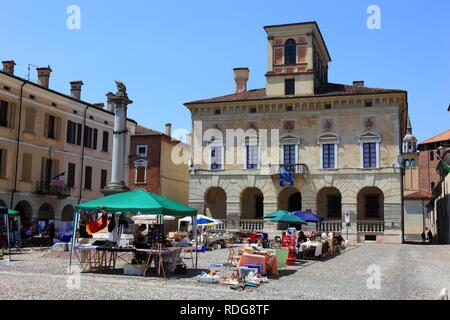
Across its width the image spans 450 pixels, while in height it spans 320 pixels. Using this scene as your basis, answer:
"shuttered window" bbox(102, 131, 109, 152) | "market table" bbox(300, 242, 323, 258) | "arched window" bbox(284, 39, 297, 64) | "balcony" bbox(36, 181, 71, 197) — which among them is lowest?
"market table" bbox(300, 242, 323, 258)

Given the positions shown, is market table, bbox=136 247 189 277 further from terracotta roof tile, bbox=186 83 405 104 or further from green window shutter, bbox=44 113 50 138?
terracotta roof tile, bbox=186 83 405 104

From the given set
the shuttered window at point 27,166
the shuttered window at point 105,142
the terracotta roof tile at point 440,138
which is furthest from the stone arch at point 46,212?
the terracotta roof tile at point 440,138

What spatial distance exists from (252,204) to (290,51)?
1327 centimetres

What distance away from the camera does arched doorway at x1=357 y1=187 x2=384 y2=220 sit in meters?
41.1

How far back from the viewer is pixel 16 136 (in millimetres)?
33219

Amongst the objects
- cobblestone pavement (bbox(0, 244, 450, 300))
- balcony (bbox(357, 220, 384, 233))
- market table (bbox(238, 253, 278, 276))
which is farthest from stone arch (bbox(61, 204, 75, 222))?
market table (bbox(238, 253, 278, 276))

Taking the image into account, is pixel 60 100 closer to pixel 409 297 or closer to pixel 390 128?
pixel 390 128

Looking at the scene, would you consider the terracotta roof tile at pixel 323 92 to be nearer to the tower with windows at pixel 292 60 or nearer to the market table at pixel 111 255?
the tower with windows at pixel 292 60

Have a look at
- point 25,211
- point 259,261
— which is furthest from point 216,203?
point 259,261

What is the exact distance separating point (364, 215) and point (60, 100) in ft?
82.4

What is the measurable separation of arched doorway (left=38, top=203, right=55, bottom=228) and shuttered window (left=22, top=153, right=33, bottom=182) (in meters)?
2.75

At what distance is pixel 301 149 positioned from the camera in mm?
41375

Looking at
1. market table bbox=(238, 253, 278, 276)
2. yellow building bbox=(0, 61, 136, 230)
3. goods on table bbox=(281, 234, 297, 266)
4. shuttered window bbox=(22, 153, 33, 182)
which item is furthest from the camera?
shuttered window bbox=(22, 153, 33, 182)

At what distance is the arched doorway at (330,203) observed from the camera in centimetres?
4209
